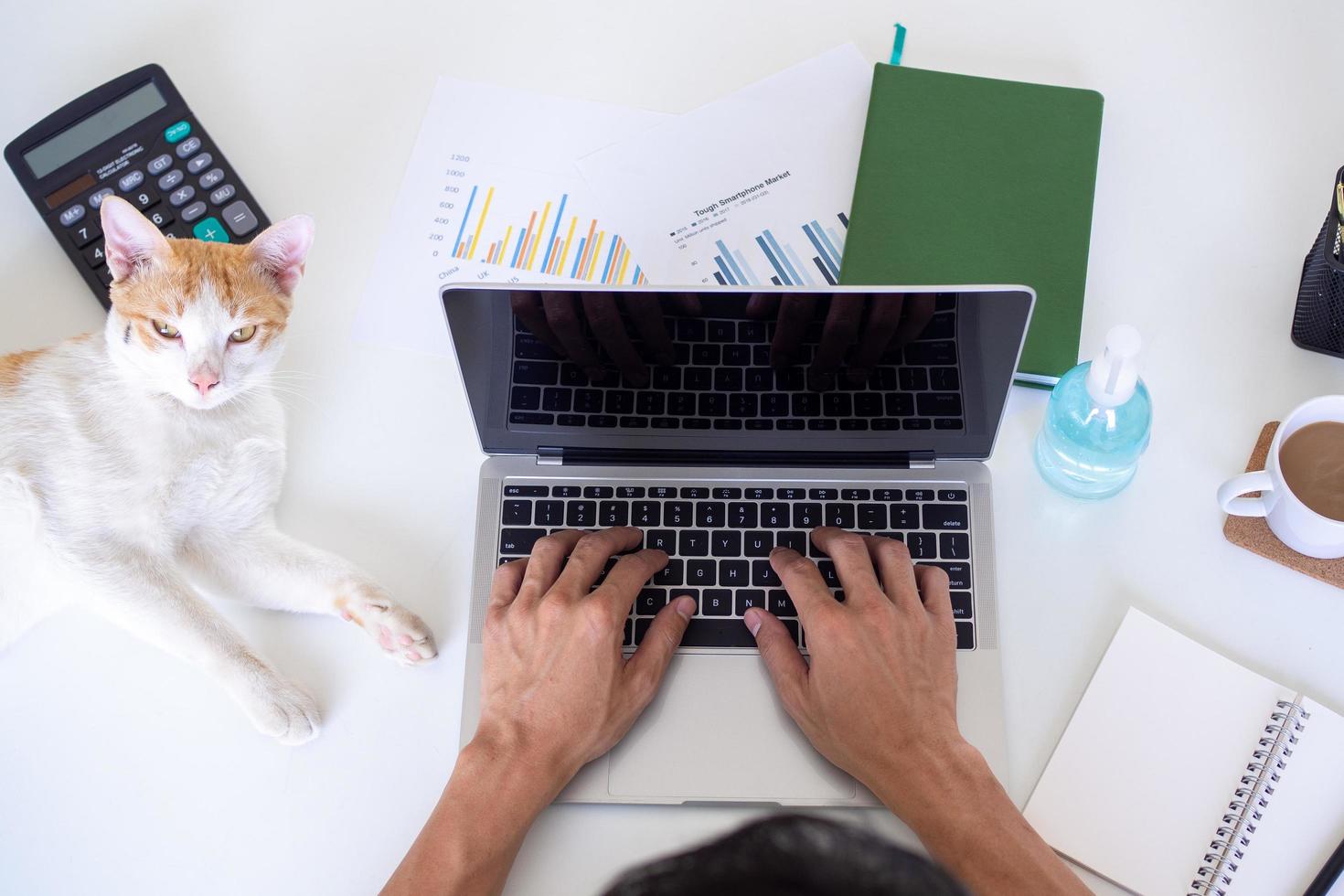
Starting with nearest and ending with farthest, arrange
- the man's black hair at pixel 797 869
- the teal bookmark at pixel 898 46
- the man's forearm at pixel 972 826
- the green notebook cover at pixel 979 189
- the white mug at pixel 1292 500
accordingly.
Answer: the man's black hair at pixel 797 869 < the man's forearm at pixel 972 826 < the white mug at pixel 1292 500 < the green notebook cover at pixel 979 189 < the teal bookmark at pixel 898 46

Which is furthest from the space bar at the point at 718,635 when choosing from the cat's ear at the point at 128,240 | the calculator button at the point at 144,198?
the calculator button at the point at 144,198

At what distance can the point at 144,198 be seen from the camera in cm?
93

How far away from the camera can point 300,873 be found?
76 cm

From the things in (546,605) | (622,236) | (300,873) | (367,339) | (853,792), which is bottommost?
(300,873)

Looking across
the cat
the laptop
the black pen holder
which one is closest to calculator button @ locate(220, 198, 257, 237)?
the cat

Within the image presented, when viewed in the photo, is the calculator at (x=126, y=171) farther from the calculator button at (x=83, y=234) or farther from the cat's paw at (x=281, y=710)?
the cat's paw at (x=281, y=710)

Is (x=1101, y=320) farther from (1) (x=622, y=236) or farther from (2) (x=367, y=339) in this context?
(2) (x=367, y=339)

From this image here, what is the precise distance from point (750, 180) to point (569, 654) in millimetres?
529

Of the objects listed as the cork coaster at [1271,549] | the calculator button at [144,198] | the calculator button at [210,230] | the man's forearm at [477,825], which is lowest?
the man's forearm at [477,825]

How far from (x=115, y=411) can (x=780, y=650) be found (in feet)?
2.03

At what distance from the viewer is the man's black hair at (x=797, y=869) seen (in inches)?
16.0

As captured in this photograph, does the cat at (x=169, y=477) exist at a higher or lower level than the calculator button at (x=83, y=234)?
lower

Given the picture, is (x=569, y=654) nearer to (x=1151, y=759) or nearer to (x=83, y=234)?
(x=1151, y=759)

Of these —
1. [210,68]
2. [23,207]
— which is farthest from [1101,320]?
[23,207]
